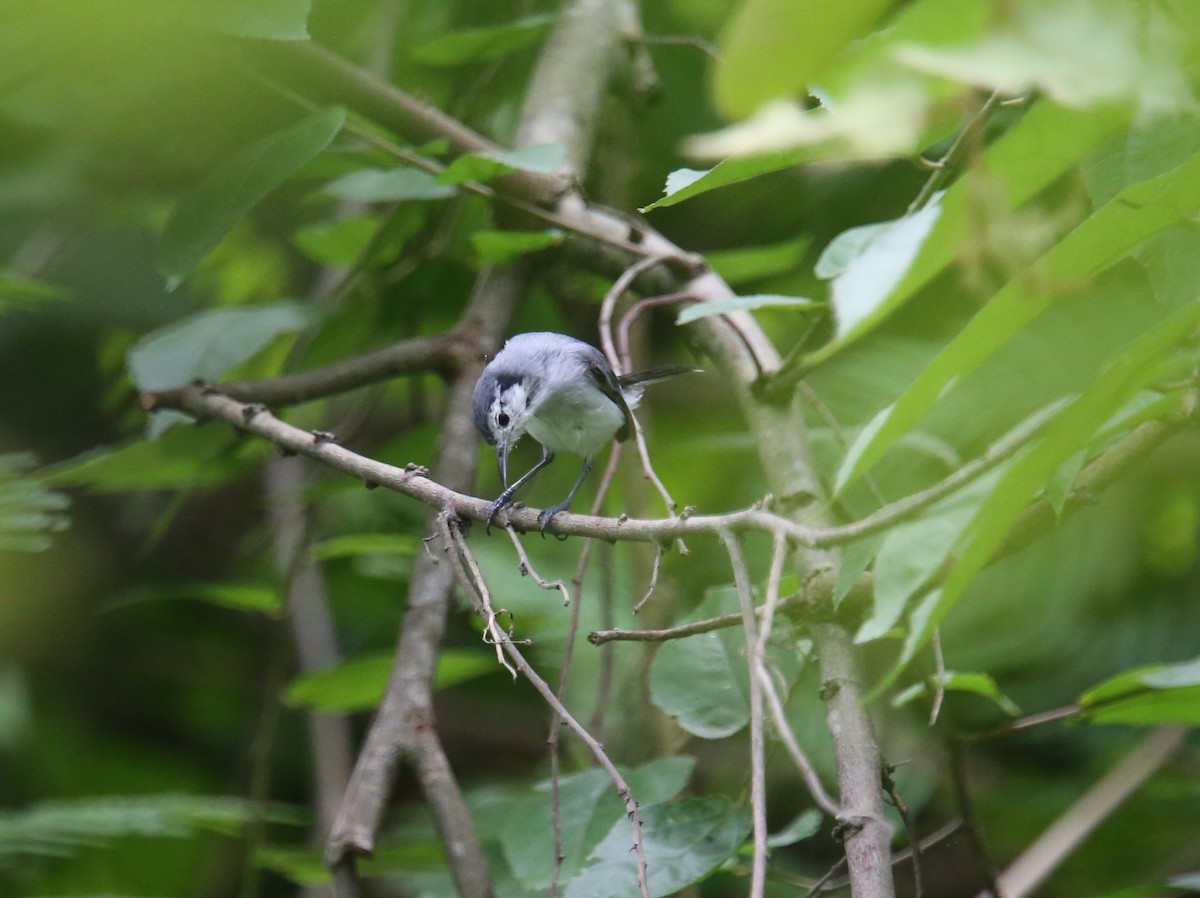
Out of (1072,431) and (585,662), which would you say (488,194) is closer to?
(585,662)

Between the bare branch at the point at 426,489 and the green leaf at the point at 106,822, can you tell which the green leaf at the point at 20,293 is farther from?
the green leaf at the point at 106,822

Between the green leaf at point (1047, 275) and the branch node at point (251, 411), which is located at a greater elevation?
the green leaf at point (1047, 275)

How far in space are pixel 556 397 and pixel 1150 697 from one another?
161 centimetres

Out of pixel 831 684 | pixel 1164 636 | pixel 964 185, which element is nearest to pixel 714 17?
pixel 1164 636

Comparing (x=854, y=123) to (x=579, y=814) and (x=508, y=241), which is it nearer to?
(x=579, y=814)

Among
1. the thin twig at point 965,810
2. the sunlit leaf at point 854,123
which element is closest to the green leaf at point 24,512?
the thin twig at point 965,810

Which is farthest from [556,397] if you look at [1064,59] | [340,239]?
[1064,59]

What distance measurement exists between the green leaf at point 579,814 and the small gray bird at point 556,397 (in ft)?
2.48

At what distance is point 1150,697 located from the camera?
126 centimetres

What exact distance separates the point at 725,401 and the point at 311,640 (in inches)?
49.8

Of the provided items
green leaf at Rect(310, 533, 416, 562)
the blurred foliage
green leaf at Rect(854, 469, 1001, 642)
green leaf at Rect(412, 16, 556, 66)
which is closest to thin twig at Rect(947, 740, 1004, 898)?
the blurred foliage

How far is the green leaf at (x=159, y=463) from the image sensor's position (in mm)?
2016

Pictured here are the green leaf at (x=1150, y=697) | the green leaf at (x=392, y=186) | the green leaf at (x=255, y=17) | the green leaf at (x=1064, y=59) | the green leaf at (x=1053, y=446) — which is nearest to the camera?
the green leaf at (x=1064, y=59)

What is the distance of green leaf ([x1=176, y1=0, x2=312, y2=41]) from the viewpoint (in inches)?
51.1
